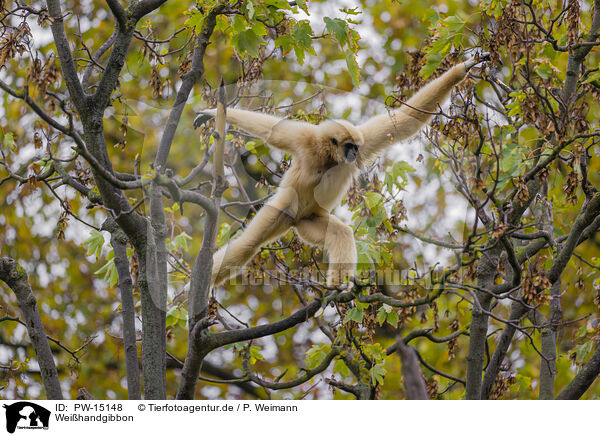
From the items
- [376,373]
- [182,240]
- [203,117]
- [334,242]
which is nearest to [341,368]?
[376,373]

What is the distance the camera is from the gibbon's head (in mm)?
4617

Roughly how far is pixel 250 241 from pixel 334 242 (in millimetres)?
718

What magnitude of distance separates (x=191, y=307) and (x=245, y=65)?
76.5 inches

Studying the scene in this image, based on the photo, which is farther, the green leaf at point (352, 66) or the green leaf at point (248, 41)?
the green leaf at point (352, 66)

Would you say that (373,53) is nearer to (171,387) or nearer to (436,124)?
(436,124)

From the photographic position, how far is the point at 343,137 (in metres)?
4.66

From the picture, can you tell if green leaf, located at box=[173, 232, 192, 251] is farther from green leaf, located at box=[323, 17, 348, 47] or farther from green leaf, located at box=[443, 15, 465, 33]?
green leaf, located at box=[443, 15, 465, 33]

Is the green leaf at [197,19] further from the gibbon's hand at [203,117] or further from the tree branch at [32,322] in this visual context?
the tree branch at [32,322]

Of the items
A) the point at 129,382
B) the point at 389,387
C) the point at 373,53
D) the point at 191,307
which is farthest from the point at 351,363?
Result: the point at 373,53

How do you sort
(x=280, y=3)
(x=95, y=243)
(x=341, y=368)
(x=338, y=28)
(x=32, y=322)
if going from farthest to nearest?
(x=341, y=368), (x=95, y=243), (x=32, y=322), (x=338, y=28), (x=280, y=3)

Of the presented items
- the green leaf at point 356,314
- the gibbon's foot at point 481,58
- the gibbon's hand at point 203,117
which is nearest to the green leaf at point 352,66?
the gibbon's foot at point 481,58

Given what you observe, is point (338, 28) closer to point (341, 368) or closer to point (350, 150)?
point (350, 150)

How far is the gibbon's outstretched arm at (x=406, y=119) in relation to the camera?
480cm
